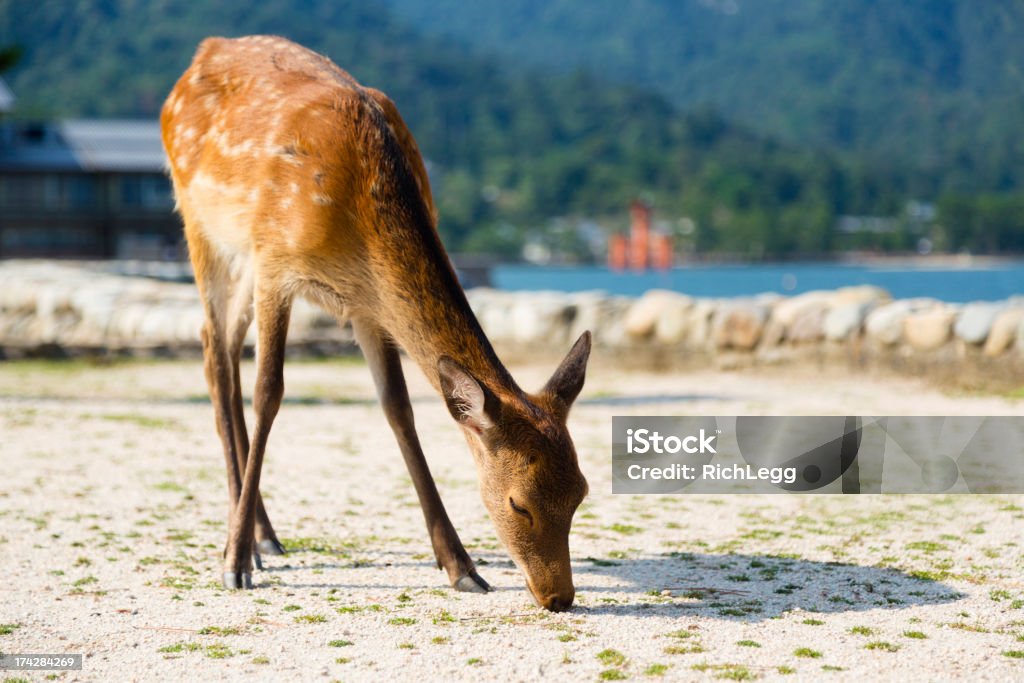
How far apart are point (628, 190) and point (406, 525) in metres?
130

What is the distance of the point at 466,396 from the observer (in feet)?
14.8

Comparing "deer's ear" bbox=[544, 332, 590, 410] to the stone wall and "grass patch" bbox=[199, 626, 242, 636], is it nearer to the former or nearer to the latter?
"grass patch" bbox=[199, 626, 242, 636]

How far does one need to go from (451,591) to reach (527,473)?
989 mm

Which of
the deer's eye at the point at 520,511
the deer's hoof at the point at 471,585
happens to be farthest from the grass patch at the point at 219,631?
the deer's eye at the point at 520,511

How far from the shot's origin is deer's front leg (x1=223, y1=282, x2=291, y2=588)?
534cm

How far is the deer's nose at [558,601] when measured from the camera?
4.66 m

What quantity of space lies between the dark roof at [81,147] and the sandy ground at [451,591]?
33.8m

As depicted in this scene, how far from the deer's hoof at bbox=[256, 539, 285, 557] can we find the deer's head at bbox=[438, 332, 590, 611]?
68.3 inches

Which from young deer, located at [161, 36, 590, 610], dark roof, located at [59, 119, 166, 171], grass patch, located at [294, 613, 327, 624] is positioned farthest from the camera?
dark roof, located at [59, 119, 166, 171]

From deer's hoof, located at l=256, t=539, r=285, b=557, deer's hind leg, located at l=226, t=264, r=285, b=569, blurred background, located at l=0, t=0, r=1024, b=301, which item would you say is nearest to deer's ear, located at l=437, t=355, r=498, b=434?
deer's hind leg, located at l=226, t=264, r=285, b=569

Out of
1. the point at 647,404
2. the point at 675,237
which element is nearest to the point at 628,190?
the point at 675,237

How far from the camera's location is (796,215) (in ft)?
398

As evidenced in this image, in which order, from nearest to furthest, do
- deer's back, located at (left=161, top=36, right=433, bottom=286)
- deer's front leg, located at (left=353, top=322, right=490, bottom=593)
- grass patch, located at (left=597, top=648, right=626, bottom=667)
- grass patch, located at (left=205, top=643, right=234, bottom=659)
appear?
grass patch, located at (left=597, top=648, right=626, bottom=667) < grass patch, located at (left=205, top=643, right=234, bottom=659) < deer's back, located at (left=161, top=36, right=433, bottom=286) < deer's front leg, located at (left=353, top=322, right=490, bottom=593)

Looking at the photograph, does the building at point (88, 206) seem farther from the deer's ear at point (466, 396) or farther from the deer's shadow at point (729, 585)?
the deer's ear at point (466, 396)
